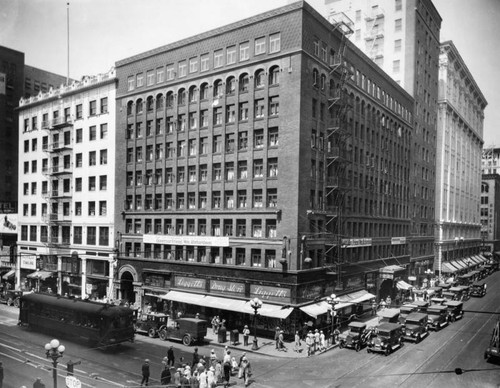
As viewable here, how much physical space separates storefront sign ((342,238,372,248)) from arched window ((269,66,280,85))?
17.2 m

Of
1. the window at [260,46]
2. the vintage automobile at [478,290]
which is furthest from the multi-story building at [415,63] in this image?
the window at [260,46]

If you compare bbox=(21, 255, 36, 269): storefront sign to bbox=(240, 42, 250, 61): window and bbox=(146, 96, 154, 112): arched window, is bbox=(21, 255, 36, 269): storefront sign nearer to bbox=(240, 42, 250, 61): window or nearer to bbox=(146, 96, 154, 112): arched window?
bbox=(146, 96, 154, 112): arched window

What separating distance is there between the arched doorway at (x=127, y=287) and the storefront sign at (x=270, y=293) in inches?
696

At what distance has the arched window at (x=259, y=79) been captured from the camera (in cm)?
4022

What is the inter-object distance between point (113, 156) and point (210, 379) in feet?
113

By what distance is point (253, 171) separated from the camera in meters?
40.4

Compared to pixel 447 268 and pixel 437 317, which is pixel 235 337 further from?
pixel 447 268

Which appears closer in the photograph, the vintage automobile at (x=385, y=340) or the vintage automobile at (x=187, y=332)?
the vintage automobile at (x=385, y=340)

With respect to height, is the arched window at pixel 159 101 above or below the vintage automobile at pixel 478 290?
above

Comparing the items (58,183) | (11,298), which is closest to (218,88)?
(58,183)

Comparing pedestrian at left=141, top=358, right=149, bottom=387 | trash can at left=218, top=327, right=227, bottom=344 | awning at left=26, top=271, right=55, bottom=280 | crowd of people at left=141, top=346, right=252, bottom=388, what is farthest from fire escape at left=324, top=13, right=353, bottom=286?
awning at left=26, top=271, right=55, bottom=280

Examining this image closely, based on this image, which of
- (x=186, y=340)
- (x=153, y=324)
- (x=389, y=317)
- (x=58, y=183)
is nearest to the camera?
(x=186, y=340)

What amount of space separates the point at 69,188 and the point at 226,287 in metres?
27.6

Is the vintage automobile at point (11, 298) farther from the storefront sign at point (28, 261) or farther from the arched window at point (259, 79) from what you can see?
the arched window at point (259, 79)
